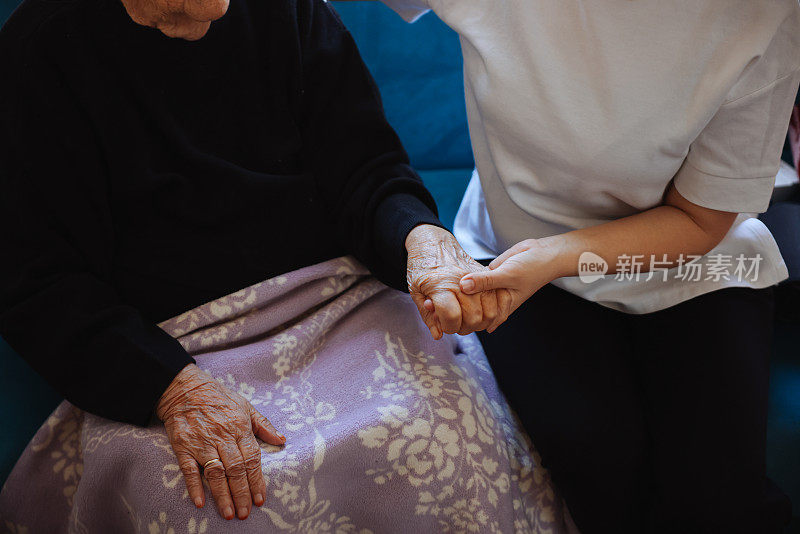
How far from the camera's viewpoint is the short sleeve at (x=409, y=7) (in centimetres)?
120

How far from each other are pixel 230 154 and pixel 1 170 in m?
0.36

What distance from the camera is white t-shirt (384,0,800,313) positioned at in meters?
0.93

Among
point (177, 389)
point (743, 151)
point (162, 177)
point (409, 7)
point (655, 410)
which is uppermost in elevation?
point (409, 7)

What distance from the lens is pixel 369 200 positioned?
1145 mm

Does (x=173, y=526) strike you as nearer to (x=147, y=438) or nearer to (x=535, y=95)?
(x=147, y=438)

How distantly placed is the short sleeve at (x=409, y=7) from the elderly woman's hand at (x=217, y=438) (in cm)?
79

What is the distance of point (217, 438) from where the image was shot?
3.02ft

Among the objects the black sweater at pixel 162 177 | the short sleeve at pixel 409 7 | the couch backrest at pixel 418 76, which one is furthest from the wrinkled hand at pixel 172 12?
the couch backrest at pixel 418 76

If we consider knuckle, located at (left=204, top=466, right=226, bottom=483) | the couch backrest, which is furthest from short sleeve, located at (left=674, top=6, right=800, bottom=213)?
knuckle, located at (left=204, top=466, right=226, bottom=483)

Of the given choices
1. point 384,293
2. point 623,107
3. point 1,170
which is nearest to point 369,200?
point 384,293

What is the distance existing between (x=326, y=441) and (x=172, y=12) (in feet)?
2.27

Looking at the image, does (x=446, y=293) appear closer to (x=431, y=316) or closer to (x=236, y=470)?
(x=431, y=316)

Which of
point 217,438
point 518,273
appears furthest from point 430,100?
point 217,438

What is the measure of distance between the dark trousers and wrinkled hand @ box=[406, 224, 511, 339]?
210mm
